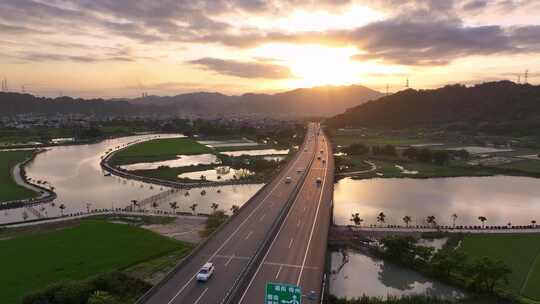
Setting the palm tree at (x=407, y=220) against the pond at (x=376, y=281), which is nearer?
the pond at (x=376, y=281)

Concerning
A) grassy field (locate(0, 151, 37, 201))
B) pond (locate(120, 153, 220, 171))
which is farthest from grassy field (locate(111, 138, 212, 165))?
grassy field (locate(0, 151, 37, 201))

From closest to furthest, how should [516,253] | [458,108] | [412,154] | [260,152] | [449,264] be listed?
[449,264]
[516,253]
[412,154]
[260,152]
[458,108]

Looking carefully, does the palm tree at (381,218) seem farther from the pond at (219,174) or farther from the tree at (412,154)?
the tree at (412,154)

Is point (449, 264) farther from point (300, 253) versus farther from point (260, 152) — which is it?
point (260, 152)

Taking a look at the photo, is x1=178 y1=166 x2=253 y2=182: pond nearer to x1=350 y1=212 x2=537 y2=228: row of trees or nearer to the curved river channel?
the curved river channel

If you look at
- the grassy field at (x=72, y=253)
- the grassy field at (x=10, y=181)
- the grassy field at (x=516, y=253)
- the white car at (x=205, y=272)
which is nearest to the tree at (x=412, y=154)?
the grassy field at (x=516, y=253)

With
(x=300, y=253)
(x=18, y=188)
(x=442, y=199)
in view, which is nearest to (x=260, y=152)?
(x=442, y=199)
